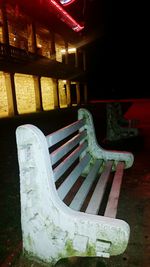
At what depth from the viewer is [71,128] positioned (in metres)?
2.70

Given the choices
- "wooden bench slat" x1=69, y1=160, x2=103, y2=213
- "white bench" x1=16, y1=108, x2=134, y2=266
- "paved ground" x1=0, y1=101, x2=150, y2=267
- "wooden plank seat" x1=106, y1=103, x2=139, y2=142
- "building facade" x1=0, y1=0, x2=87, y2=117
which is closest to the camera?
"white bench" x1=16, y1=108, x2=134, y2=266

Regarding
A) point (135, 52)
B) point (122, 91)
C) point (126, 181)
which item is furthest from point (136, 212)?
point (135, 52)

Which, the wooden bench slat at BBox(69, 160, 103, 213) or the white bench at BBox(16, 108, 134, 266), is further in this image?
the wooden bench slat at BBox(69, 160, 103, 213)

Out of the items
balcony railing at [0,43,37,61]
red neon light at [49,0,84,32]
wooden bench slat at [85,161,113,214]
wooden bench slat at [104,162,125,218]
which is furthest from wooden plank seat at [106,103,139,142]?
red neon light at [49,0,84,32]

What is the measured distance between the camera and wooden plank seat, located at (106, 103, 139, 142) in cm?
631

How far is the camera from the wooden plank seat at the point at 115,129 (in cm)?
631

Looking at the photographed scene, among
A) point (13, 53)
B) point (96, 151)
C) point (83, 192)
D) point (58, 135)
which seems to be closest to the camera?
point (58, 135)

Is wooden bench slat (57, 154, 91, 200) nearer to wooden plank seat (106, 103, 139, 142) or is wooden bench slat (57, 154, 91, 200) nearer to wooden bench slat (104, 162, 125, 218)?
wooden bench slat (104, 162, 125, 218)

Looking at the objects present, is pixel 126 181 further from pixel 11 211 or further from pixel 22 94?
pixel 22 94

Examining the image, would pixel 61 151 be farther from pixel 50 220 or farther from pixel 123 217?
pixel 123 217

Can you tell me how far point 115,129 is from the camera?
21.1ft

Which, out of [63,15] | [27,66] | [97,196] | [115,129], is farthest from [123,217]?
[63,15]

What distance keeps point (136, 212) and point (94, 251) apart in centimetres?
125

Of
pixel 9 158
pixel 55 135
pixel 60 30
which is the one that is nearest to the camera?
pixel 55 135
